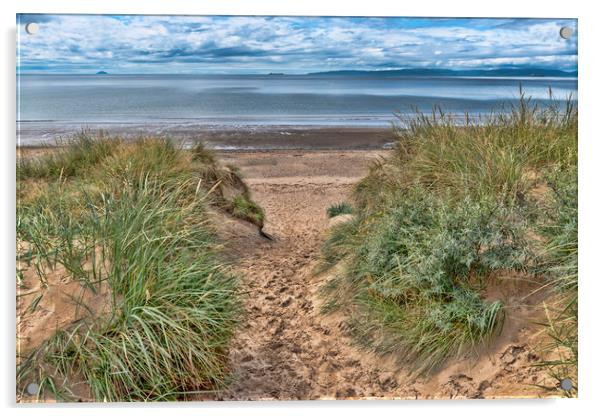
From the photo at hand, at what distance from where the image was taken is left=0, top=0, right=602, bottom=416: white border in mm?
3502

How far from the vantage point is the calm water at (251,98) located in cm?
354

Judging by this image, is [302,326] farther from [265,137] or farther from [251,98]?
[251,98]

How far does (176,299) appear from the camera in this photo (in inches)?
134

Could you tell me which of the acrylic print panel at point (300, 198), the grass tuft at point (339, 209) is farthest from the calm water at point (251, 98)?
the grass tuft at point (339, 209)

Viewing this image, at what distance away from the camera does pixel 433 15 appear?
369cm

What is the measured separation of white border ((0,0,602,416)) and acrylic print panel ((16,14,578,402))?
0.06 metres

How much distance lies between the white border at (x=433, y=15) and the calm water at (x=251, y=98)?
0.18 meters

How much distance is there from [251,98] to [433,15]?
1.01 metres

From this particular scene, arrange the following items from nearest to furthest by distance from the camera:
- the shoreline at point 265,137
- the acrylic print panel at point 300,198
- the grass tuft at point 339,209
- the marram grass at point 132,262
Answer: the marram grass at point 132,262 → the acrylic print panel at point 300,198 → the shoreline at point 265,137 → the grass tuft at point 339,209

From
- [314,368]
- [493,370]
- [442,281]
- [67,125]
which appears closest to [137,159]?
[67,125]

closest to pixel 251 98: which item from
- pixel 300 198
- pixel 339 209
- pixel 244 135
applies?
pixel 244 135

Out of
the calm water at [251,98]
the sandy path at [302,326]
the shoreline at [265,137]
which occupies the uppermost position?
the calm water at [251,98]

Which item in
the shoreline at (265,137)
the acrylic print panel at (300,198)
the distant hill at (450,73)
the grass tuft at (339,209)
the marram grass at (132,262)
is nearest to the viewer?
the marram grass at (132,262)

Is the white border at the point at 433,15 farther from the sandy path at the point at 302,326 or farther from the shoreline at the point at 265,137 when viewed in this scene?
the shoreline at the point at 265,137
